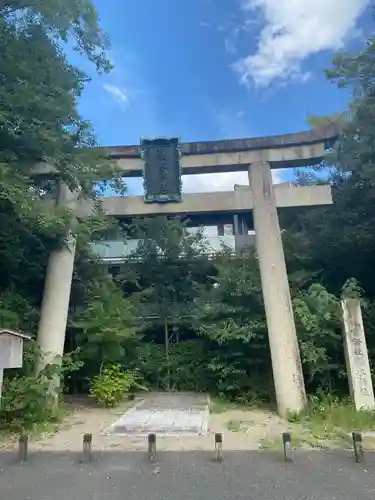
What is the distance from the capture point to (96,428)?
7387 mm

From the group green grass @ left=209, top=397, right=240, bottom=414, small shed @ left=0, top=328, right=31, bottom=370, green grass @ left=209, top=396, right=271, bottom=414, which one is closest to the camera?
small shed @ left=0, top=328, right=31, bottom=370

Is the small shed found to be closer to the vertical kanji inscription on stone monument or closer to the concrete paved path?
the concrete paved path

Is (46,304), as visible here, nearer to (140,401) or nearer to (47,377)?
(47,377)

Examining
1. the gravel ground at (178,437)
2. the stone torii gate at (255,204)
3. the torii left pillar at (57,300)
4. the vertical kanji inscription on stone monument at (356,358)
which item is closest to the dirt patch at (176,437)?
the gravel ground at (178,437)

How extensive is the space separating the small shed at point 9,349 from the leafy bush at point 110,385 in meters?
4.22

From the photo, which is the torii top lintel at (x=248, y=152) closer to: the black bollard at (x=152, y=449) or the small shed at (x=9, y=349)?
the small shed at (x=9, y=349)

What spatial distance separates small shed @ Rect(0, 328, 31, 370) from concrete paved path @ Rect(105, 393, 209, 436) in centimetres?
229

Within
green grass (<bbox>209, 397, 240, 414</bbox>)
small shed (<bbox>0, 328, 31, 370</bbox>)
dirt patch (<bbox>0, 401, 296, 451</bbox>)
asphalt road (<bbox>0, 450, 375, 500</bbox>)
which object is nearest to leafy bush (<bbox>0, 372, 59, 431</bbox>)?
dirt patch (<bbox>0, 401, 296, 451</bbox>)

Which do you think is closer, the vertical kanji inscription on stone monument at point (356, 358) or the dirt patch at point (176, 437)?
the dirt patch at point (176, 437)

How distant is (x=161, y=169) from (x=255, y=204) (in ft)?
7.85

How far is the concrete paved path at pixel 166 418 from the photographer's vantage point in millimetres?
6922

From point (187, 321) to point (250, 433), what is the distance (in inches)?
231

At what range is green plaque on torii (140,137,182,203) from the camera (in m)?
9.59

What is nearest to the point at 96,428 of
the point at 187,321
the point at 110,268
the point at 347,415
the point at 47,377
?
the point at 47,377
